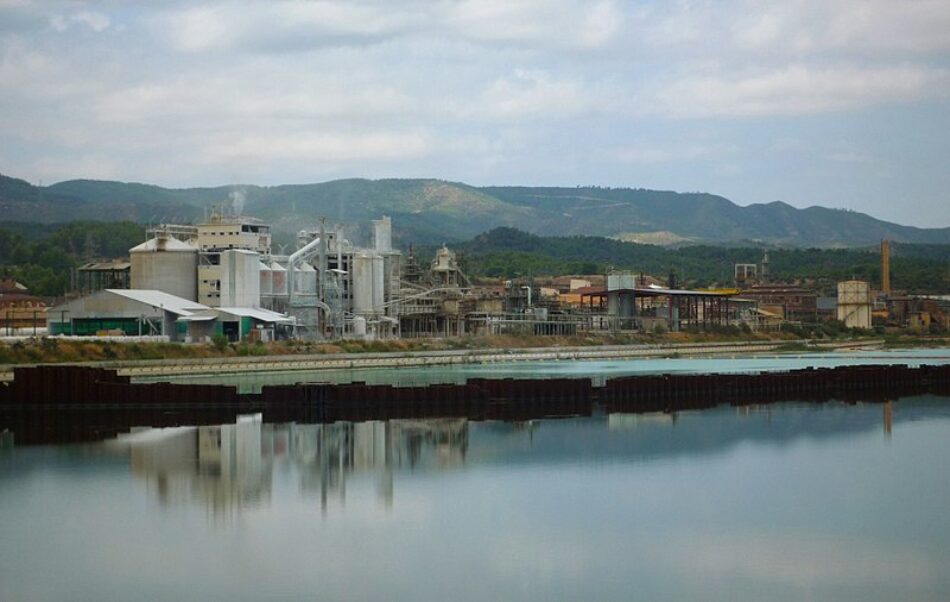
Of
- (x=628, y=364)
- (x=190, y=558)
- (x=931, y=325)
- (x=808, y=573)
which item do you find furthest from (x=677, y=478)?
(x=931, y=325)

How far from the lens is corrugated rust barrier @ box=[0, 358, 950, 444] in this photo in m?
42.2

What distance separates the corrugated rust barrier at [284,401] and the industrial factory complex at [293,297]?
26198mm

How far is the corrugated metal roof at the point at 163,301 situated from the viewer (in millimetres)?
73000

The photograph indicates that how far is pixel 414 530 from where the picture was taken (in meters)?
24.7

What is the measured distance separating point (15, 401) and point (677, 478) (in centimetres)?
2185

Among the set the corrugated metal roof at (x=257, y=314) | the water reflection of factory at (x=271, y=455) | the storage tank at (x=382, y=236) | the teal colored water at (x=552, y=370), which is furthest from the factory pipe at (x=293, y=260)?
the water reflection of factory at (x=271, y=455)

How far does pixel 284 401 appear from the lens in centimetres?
4441

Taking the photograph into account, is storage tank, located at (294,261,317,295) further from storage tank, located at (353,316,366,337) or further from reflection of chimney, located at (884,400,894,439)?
reflection of chimney, located at (884,400,894,439)

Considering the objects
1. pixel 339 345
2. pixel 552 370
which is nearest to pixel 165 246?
pixel 339 345

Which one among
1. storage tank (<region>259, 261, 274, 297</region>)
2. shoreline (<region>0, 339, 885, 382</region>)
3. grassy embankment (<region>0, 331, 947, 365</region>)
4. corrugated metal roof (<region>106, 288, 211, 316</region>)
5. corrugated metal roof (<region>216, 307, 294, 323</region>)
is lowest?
shoreline (<region>0, 339, 885, 382</region>)

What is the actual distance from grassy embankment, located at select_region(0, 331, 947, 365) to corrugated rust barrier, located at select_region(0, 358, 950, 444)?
54.1 feet

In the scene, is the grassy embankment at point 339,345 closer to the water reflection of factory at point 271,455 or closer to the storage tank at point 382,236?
the storage tank at point 382,236

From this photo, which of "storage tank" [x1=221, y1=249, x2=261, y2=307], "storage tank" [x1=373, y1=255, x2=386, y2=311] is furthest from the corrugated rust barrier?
"storage tank" [x1=373, y1=255, x2=386, y2=311]

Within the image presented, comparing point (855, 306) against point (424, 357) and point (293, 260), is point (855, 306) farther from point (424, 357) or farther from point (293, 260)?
point (293, 260)
